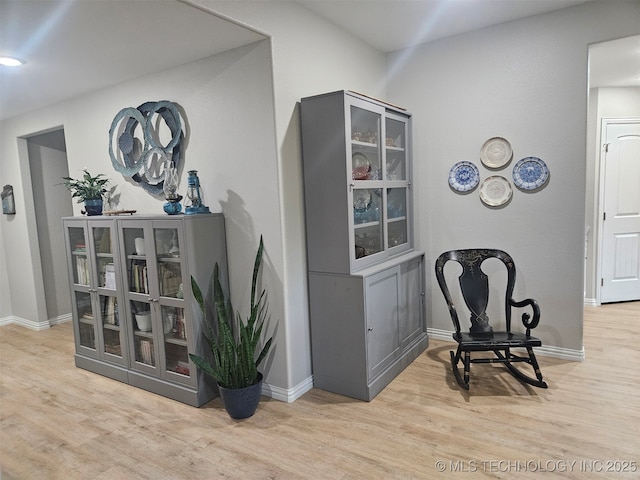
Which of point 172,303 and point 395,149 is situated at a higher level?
point 395,149

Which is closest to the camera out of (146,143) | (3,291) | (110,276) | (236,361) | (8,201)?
(236,361)

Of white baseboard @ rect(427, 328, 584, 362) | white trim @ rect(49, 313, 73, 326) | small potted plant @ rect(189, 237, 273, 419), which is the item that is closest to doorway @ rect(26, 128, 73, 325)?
white trim @ rect(49, 313, 73, 326)

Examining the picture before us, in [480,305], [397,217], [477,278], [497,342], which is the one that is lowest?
[497,342]

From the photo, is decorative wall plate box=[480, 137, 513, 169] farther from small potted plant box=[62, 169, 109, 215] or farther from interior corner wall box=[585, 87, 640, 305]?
small potted plant box=[62, 169, 109, 215]

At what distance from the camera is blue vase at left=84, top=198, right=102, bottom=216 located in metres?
3.50

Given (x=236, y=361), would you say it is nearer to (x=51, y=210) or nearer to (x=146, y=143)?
(x=146, y=143)

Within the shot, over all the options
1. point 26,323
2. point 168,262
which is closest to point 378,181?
point 168,262

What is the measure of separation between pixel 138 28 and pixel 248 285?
1742 millimetres

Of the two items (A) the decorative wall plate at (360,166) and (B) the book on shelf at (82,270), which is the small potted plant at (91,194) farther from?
(A) the decorative wall plate at (360,166)

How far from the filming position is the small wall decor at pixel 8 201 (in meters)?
4.92

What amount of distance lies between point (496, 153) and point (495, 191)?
32cm

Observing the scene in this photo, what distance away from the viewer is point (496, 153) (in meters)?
3.54

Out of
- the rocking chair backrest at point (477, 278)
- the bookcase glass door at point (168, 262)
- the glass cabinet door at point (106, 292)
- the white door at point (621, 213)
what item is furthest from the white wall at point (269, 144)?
the white door at point (621, 213)

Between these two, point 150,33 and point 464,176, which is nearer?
point 150,33
